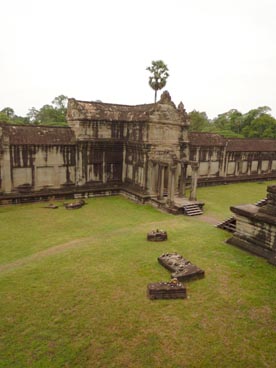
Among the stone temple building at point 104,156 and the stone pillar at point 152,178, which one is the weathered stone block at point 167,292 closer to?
the stone temple building at point 104,156

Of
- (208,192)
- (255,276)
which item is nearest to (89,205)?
(208,192)

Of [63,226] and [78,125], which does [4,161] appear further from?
[63,226]

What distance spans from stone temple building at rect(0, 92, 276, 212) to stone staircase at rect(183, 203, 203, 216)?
756 mm

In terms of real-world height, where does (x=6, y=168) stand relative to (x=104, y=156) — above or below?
below

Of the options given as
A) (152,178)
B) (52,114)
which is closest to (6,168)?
(152,178)

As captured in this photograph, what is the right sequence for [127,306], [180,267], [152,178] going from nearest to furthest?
[127,306]
[180,267]
[152,178]

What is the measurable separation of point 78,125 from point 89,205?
25.9 ft

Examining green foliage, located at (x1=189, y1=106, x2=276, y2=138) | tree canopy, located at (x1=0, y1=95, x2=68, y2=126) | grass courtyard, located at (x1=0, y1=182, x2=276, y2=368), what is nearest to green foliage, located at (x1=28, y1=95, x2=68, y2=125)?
tree canopy, located at (x1=0, y1=95, x2=68, y2=126)

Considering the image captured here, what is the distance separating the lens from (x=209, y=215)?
74.2 feet

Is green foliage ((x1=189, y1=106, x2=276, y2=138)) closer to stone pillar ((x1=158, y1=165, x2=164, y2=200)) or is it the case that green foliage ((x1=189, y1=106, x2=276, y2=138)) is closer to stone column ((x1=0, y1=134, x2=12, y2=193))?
stone pillar ((x1=158, y1=165, x2=164, y2=200))

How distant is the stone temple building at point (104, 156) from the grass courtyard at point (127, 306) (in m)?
8.75

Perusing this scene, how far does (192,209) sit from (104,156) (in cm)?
1078

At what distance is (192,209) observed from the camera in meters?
23.0

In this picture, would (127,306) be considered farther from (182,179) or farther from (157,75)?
(157,75)
